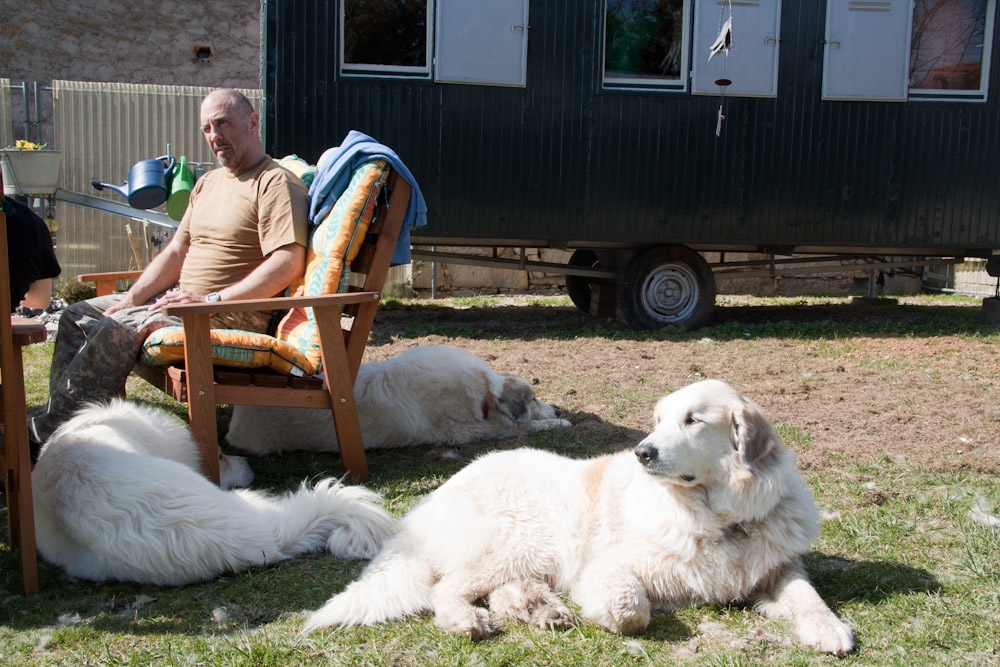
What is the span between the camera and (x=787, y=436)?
163 inches

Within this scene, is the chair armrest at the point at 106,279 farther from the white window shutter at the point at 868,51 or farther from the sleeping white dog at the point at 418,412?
the white window shutter at the point at 868,51

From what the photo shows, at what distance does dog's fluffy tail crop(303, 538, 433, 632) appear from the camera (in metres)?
2.23

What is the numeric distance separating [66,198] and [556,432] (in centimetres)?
697

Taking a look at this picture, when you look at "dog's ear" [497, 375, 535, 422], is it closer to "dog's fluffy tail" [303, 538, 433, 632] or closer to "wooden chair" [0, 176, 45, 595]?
"dog's fluffy tail" [303, 538, 433, 632]

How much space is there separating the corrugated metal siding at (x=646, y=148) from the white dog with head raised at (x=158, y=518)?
5086 millimetres

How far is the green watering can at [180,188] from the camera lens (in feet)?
25.1

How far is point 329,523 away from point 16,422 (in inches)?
42.0

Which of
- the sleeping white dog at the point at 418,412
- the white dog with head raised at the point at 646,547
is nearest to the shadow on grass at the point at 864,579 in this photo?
the white dog with head raised at the point at 646,547

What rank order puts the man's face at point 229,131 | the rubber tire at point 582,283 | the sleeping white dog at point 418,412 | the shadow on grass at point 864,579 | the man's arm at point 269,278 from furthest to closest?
1. the rubber tire at point 582,283
2. the sleeping white dog at point 418,412
3. the man's face at point 229,131
4. the man's arm at point 269,278
5. the shadow on grass at point 864,579

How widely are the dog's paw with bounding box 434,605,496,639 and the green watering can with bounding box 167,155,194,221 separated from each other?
6.52 metres

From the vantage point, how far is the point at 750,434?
7.37 ft

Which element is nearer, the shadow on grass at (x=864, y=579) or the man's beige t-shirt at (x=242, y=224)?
the shadow on grass at (x=864, y=579)

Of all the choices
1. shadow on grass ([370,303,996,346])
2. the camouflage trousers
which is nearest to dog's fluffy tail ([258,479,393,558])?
Result: the camouflage trousers

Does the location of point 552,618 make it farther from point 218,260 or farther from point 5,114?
point 5,114
